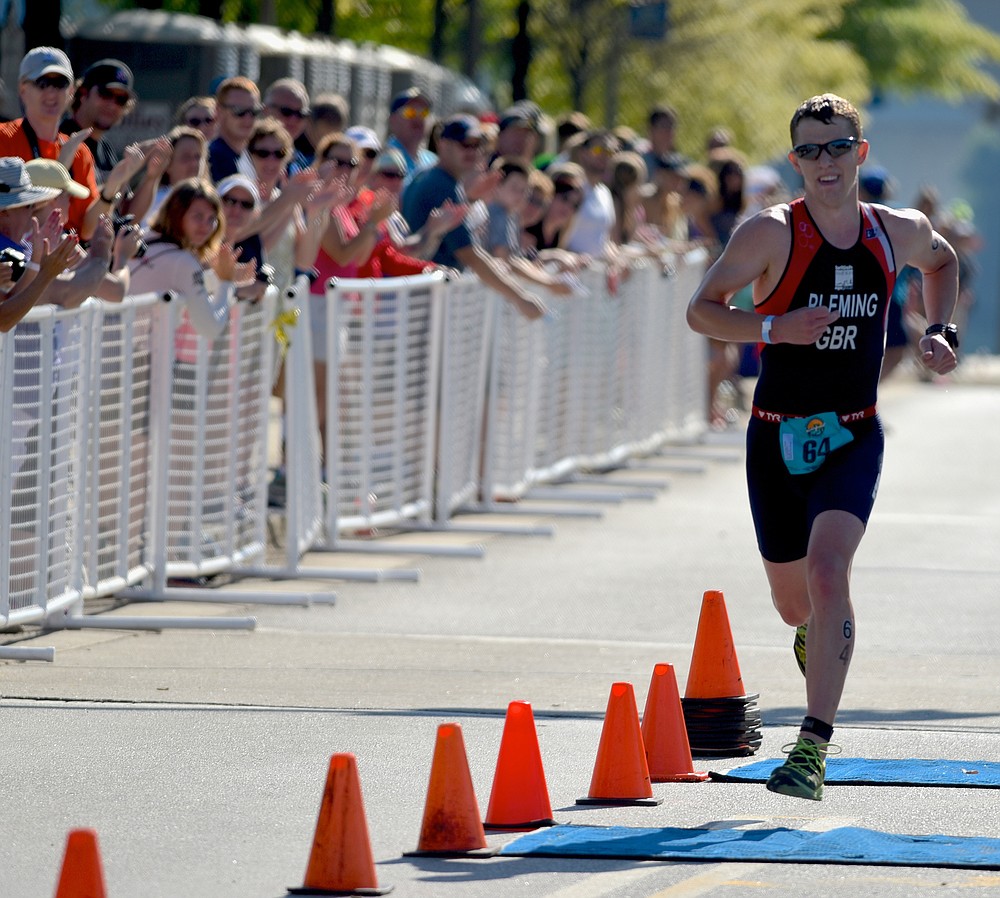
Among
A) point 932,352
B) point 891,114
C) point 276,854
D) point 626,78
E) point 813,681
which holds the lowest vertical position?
point 276,854

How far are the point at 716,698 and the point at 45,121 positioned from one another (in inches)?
162

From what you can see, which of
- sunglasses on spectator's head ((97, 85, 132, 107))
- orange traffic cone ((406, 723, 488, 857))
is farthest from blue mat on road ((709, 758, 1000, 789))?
sunglasses on spectator's head ((97, 85, 132, 107))

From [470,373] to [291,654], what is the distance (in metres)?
4.36

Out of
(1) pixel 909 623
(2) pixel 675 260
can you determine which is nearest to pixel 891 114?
(2) pixel 675 260

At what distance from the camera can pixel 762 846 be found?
5.93m

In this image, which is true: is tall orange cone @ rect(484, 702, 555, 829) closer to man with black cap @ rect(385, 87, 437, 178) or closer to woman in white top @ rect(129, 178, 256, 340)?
woman in white top @ rect(129, 178, 256, 340)

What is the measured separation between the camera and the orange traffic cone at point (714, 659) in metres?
7.16

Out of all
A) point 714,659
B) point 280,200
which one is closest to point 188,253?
point 280,200

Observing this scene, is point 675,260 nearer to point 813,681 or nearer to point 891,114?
point 813,681

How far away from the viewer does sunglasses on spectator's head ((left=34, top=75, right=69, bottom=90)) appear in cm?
945

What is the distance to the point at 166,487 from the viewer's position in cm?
973

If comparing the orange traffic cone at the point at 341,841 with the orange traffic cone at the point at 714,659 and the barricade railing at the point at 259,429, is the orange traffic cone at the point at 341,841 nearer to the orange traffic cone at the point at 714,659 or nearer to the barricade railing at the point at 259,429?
the orange traffic cone at the point at 714,659

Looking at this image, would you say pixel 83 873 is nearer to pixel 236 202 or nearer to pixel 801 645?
pixel 801 645

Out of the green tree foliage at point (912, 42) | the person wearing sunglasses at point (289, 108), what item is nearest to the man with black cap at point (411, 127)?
the person wearing sunglasses at point (289, 108)
